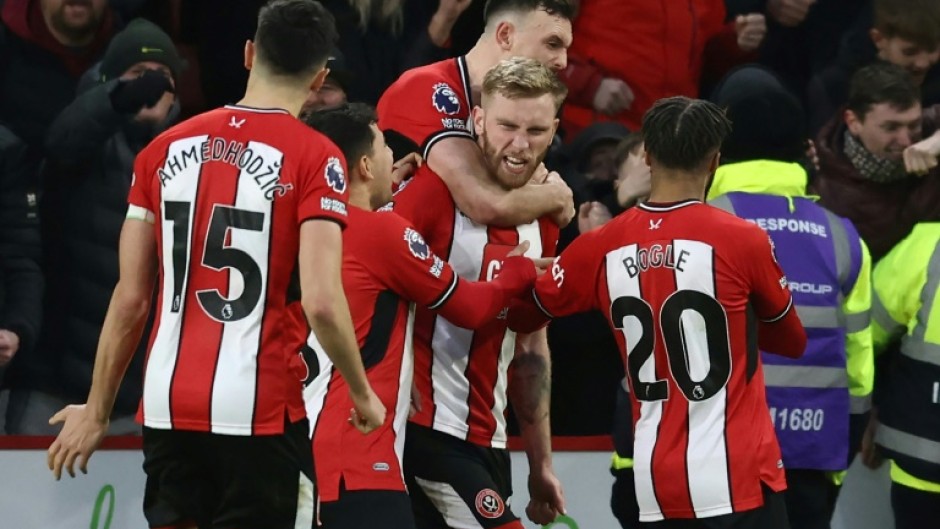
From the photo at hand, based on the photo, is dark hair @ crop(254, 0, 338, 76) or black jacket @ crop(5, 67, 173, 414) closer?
dark hair @ crop(254, 0, 338, 76)

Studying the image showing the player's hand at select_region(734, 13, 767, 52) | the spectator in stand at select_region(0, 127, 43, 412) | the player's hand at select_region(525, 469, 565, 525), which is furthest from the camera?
the player's hand at select_region(734, 13, 767, 52)

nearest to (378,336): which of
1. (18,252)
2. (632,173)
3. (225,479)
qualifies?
(225,479)

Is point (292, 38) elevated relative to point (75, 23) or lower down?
elevated

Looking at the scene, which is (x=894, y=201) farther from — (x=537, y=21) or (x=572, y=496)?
(x=537, y=21)

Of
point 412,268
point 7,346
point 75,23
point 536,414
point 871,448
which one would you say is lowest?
point 871,448

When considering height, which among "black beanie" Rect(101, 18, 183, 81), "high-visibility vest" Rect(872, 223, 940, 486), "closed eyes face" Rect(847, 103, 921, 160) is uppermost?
"black beanie" Rect(101, 18, 183, 81)

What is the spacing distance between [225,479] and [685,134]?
160cm

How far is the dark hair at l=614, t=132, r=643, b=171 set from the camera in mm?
6489

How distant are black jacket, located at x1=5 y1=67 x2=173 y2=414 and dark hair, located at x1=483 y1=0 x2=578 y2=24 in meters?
1.99

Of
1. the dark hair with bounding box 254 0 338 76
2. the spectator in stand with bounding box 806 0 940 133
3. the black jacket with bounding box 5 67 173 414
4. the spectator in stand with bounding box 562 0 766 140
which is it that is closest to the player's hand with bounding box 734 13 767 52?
the spectator in stand with bounding box 562 0 766 140

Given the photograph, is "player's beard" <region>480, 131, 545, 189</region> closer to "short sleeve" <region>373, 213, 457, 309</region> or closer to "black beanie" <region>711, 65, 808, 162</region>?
"short sleeve" <region>373, 213, 457, 309</region>

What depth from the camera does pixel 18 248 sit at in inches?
260

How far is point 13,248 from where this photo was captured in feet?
21.6

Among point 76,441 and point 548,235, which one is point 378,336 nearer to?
point 548,235
